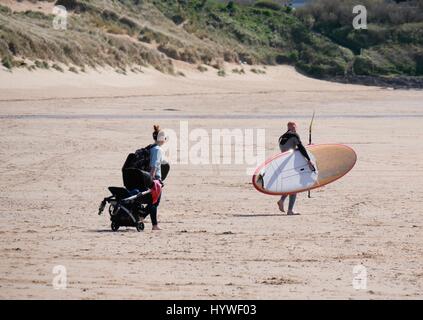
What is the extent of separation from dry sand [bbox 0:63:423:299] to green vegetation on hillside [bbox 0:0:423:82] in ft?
24.2

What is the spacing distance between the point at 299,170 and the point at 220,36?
36.4m

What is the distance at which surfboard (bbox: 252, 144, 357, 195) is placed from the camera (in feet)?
47.7

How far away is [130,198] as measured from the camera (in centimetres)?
1236

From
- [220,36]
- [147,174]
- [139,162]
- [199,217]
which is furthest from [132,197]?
[220,36]

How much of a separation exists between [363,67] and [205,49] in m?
8.27

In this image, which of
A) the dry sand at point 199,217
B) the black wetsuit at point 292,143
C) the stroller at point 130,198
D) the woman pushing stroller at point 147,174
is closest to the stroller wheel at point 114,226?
the stroller at point 130,198

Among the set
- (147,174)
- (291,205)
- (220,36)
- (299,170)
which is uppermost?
(220,36)

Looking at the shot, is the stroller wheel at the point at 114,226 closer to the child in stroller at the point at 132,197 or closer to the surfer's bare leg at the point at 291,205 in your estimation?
the child in stroller at the point at 132,197

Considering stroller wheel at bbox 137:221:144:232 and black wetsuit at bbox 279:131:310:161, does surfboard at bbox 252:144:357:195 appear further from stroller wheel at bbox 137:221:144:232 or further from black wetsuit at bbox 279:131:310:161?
stroller wheel at bbox 137:221:144:232

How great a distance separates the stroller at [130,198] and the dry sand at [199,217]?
17 centimetres

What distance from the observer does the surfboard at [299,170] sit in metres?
14.5

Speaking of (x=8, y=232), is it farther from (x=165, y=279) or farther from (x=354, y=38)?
(x=354, y=38)

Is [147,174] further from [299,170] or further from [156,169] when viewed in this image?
[299,170]

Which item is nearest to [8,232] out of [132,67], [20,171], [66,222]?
[66,222]
